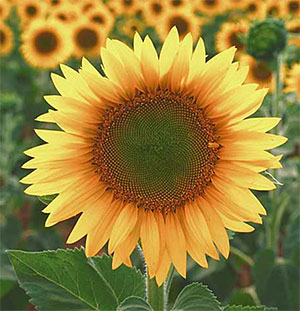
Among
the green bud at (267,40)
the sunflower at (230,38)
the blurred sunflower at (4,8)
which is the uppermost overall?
the blurred sunflower at (4,8)

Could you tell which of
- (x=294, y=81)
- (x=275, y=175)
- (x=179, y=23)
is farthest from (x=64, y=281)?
(x=179, y=23)

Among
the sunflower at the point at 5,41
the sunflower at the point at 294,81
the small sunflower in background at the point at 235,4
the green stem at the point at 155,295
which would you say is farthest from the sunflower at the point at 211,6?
the green stem at the point at 155,295

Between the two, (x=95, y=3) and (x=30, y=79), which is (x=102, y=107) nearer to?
(x=30, y=79)

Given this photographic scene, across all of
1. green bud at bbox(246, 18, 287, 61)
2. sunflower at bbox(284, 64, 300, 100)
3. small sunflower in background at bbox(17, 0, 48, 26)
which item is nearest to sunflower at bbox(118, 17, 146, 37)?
small sunflower in background at bbox(17, 0, 48, 26)

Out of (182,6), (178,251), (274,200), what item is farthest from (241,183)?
(182,6)

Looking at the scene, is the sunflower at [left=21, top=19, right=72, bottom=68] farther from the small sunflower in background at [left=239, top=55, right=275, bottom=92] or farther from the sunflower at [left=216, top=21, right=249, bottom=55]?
the small sunflower in background at [left=239, top=55, right=275, bottom=92]

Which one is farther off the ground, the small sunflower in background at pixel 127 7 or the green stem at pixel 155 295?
the small sunflower in background at pixel 127 7

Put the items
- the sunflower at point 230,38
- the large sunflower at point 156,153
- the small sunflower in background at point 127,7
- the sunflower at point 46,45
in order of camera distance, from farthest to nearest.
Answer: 1. the small sunflower in background at point 127,7
2. the sunflower at point 46,45
3. the sunflower at point 230,38
4. the large sunflower at point 156,153

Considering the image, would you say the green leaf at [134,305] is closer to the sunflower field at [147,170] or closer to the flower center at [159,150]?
the sunflower field at [147,170]
